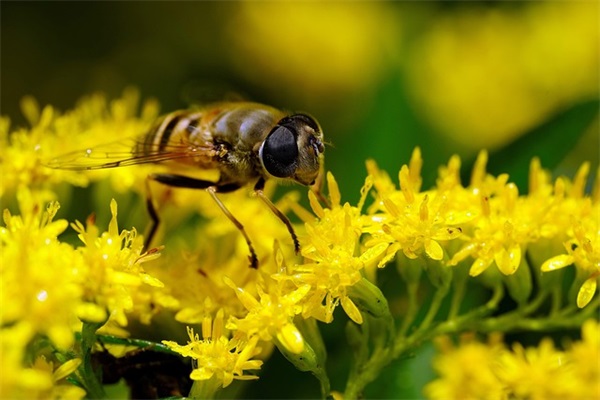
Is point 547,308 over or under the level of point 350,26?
under

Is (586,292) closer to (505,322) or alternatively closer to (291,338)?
(505,322)

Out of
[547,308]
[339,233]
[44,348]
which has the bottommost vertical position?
[547,308]

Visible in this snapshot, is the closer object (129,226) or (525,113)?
(129,226)

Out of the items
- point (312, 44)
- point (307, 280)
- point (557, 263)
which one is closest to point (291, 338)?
point (307, 280)

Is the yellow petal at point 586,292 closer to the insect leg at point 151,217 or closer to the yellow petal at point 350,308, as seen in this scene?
the yellow petal at point 350,308

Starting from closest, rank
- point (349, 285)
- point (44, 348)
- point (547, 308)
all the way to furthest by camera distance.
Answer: point (44, 348) → point (349, 285) → point (547, 308)

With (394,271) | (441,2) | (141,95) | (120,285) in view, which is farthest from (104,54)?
(120,285)

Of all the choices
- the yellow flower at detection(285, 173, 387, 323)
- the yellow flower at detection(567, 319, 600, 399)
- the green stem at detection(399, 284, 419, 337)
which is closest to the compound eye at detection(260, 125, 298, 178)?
the yellow flower at detection(285, 173, 387, 323)

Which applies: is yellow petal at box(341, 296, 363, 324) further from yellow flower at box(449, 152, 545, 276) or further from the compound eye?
the compound eye

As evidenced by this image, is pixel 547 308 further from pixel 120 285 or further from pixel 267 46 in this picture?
pixel 267 46
